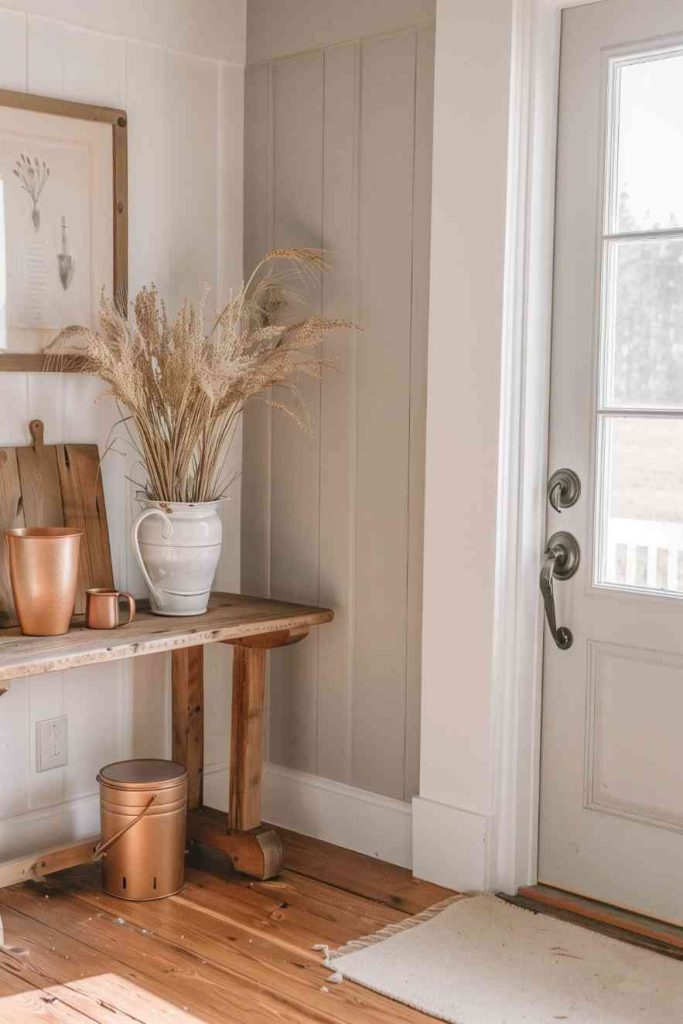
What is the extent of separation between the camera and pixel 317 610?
Result: 3.25m

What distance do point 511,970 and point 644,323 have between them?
55.8 inches

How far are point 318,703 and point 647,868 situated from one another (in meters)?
1.00

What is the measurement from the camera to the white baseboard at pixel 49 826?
10.3ft

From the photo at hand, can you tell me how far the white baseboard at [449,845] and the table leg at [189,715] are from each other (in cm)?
61

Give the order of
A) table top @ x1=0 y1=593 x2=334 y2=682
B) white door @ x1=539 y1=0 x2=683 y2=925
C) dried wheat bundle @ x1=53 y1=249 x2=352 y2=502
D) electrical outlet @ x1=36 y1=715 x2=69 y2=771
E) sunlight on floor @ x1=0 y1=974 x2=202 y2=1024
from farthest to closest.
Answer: electrical outlet @ x1=36 y1=715 x2=69 y2=771, dried wheat bundle @ x1=53 y1=249 x2=352 y2=502, white door @ x1=539 y1=0 x2=683 y2=925, table top @ x1=0 y1=593 x2=334 y2=682, sunlight on floor @ x1=0 y1=974 x2=202 y2=1024

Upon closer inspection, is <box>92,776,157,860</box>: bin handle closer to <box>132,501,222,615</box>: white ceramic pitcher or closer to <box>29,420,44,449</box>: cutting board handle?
<box>132,501,222,615</box>: white ceramic pitcher

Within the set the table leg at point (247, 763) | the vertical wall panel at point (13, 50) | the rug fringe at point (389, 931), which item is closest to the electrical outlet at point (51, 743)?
the table leg at point (247, 763)

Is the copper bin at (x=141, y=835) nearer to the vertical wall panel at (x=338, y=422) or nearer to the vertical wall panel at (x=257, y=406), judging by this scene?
the vertical wall panel at (x=338, y=422)

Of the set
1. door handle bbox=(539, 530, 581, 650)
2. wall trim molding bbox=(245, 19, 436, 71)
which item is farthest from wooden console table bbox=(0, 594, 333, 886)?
wall trim molding bbox=(245, 19, 436, 71)

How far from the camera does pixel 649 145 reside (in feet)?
9.01

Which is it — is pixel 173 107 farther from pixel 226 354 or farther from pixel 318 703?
pixel 318 703

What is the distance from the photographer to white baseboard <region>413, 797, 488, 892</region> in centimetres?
303

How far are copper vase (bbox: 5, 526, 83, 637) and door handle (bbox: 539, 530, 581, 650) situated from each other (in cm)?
110

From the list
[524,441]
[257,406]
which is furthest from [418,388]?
[257,406]
